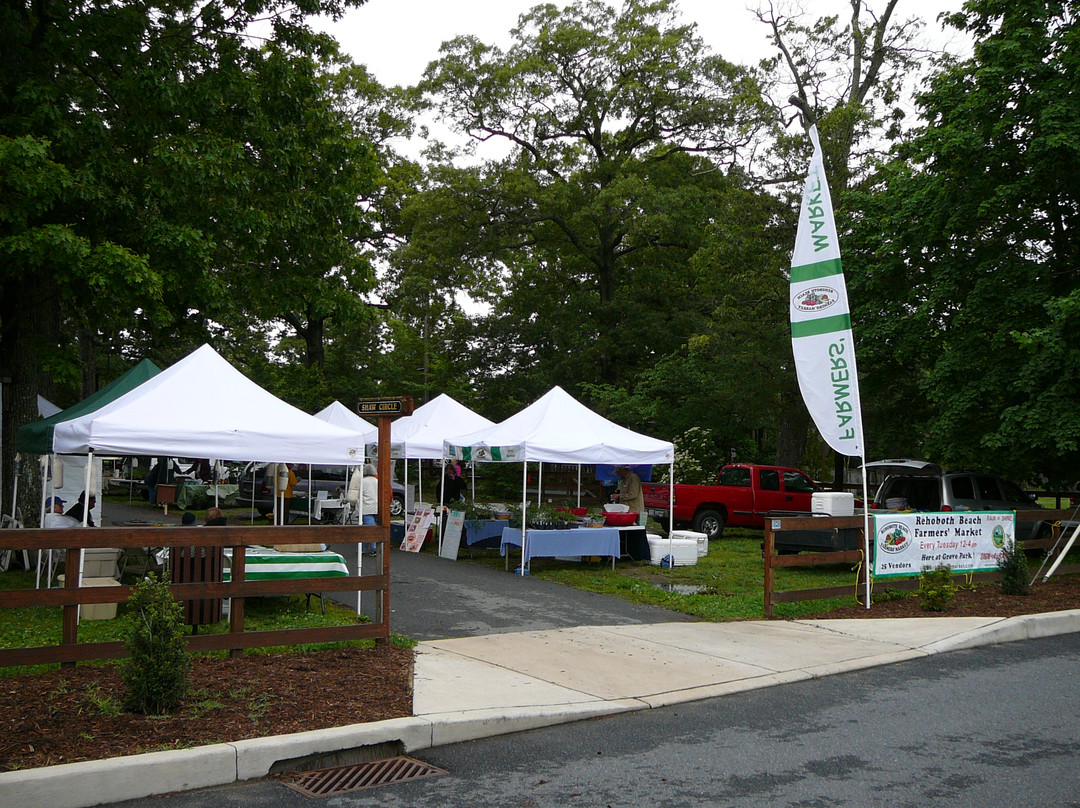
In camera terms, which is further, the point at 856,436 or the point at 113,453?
the point at 856,436

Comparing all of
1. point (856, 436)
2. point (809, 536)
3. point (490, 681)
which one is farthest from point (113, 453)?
point (809, 536)

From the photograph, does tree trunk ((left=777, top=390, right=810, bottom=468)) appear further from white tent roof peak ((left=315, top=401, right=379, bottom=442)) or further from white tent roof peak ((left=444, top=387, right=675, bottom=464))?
white tent roof peak ((left=315, top=401, right=379, bottom=442))

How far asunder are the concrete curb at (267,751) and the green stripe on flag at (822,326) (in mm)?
5351

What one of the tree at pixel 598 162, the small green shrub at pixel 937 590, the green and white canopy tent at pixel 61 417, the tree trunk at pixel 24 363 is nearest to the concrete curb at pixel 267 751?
the small green shrub at pixel 937 590

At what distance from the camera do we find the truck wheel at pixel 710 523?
2127 cm

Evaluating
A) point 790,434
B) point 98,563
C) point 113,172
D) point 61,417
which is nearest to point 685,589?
point 98,563

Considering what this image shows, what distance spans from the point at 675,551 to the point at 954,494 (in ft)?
16.8

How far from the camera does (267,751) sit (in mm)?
5270

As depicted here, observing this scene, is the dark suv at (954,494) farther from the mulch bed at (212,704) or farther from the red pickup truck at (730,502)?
the mulch bed at (212,704)

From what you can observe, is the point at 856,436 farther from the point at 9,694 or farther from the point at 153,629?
the point at 9,694

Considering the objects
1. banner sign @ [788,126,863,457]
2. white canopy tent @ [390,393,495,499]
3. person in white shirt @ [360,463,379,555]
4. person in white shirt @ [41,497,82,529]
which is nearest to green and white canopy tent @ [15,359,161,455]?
person in white shirt @ [41,497,82,529]

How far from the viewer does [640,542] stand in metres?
16.0

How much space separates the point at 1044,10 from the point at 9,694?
18431 mm

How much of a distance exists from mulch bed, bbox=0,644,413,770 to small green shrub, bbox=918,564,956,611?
7.11 meters
